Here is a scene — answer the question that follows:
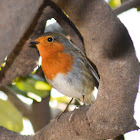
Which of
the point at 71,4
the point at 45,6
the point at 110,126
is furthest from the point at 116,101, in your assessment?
the point at 45,6

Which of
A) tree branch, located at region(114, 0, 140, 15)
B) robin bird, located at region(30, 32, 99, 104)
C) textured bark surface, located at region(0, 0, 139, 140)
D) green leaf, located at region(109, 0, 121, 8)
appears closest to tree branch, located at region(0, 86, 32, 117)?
robin bird, located at region(30, 32, 99, 104)

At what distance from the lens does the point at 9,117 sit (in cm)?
344

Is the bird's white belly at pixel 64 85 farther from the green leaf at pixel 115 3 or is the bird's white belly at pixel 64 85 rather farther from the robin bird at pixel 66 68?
the green leaf at pixel 115 3

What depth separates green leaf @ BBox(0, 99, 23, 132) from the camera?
3.44 m

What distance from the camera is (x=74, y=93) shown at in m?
3.63

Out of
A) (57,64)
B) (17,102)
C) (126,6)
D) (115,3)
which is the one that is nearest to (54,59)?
(57,64)

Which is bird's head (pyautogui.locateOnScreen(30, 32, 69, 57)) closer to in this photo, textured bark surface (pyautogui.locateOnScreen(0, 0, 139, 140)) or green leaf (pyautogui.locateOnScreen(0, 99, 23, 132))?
green leaf (pyautogui.locateOnScreen(0, 99, 23, 132))

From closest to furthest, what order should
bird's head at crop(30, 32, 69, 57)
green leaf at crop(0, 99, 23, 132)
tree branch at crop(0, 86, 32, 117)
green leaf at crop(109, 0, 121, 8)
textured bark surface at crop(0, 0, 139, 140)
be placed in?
textured bark surface at crop(0, 0, 139, 140) → green leaf at crop(0, 99, 23, 132) → bird's head at crop(30, 32, 69, 57) → tree branch at crop(0, 86, 32, 117) → green leaf at crop(109, 0, 121, 8)

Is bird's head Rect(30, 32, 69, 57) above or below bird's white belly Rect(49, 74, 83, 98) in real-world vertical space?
above

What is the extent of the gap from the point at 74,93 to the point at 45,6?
1154 millimetres

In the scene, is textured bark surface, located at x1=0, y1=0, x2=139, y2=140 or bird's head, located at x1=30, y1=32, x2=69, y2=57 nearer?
textured bark surface, located at x1=0, y1=0, x2=139, y2=140

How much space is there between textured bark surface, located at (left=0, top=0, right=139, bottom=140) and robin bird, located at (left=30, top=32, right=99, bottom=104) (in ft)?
1.97

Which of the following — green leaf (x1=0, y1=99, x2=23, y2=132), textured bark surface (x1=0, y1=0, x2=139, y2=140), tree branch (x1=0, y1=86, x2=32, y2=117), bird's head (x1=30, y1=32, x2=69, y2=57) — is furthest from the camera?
tree branch (x1=0, y1=86, x2=32, y2=117)

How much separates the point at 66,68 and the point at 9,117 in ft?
2.72
